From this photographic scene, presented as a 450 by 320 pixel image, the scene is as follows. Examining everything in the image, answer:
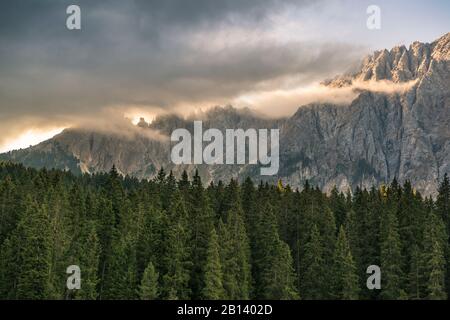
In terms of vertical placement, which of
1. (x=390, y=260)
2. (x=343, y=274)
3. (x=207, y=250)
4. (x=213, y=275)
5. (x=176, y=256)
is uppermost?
(x=207, y=250)

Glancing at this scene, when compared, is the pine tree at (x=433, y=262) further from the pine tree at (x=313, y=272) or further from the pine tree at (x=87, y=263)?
the pine tree at (x=87, y=263)

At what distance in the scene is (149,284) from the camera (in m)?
72.3

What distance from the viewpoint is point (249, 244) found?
308 feet

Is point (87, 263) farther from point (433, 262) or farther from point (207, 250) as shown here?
point (433, 262)

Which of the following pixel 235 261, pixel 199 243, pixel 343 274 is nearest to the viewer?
pixel 235 261

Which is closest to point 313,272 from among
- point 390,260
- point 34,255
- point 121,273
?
point 390,260

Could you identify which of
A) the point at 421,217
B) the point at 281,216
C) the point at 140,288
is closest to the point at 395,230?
the point at 421,217

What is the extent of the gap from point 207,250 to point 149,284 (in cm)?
911

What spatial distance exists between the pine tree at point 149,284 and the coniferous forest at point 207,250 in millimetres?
135

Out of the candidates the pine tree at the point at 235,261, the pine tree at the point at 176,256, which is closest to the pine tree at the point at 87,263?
the pine tree at the point at 176,256

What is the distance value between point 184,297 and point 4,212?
38.2 m

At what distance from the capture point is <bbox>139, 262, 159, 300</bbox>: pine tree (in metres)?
71.8

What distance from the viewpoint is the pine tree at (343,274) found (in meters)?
80.0
